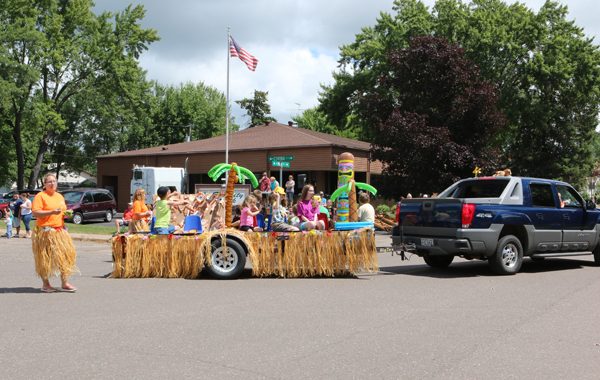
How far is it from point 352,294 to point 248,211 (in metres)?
3.15

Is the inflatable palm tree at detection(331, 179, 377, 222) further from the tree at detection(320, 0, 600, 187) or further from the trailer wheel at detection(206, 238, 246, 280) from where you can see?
the tree at detection(320, 0, 600, 187)

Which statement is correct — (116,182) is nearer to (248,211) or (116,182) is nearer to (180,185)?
(180,185)

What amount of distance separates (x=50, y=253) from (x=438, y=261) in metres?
7.67

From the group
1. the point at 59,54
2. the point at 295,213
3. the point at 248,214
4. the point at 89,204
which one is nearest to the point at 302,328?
the point at 248,214

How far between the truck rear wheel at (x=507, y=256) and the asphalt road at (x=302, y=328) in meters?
0.65

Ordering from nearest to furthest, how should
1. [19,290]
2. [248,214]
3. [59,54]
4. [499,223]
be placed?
[19,290], [499,223], [248,214], [59,54]

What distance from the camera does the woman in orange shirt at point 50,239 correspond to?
8609 millimetres

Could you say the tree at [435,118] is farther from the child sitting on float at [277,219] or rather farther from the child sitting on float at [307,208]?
the child sitting on float at [277,219]

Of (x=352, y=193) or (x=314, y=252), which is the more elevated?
(x=352, y=193)

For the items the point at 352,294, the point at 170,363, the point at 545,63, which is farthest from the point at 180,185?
the point at 170,363

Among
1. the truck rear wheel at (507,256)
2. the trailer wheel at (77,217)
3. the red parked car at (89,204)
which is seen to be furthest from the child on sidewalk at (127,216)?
the trailer wheel at (77,217)

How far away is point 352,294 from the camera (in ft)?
28.9

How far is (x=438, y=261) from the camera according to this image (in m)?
12.5

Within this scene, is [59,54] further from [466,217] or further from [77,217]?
[466,217]
